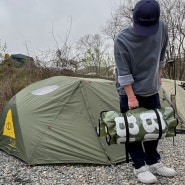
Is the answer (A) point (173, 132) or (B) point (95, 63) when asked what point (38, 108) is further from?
(B) point (95, 63)

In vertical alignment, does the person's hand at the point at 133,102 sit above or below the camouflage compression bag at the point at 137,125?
above

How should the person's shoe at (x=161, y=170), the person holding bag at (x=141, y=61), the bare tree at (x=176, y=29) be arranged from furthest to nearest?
the bare tree at (x=176, y=29) → the person's shoe at (x=161, y=170) → the person holding bag at (x=141, y=61)

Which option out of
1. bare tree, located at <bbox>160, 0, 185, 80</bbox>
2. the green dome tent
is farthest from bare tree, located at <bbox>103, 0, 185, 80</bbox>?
the green dome tent

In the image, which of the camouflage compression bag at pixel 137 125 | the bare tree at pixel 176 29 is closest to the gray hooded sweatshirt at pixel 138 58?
the camouflage compression bag at pixel 137 125

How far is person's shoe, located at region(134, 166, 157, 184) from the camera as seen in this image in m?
2.52

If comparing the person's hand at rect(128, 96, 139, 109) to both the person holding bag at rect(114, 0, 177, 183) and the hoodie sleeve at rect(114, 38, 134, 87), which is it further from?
the hoodie sleeve at rect(114, 38, 134, 87)

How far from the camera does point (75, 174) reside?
300cm

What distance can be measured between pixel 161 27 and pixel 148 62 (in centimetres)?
31

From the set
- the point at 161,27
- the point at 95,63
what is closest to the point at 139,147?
the point at 161,27

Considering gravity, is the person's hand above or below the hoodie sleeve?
below

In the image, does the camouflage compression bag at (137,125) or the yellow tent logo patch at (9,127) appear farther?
the yellow tent logo patch at (9,127)

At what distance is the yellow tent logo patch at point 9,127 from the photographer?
3.81m

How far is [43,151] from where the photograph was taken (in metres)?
3.33

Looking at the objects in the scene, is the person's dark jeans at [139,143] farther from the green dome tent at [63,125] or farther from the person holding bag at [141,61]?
the green dome tent at [63,125]
